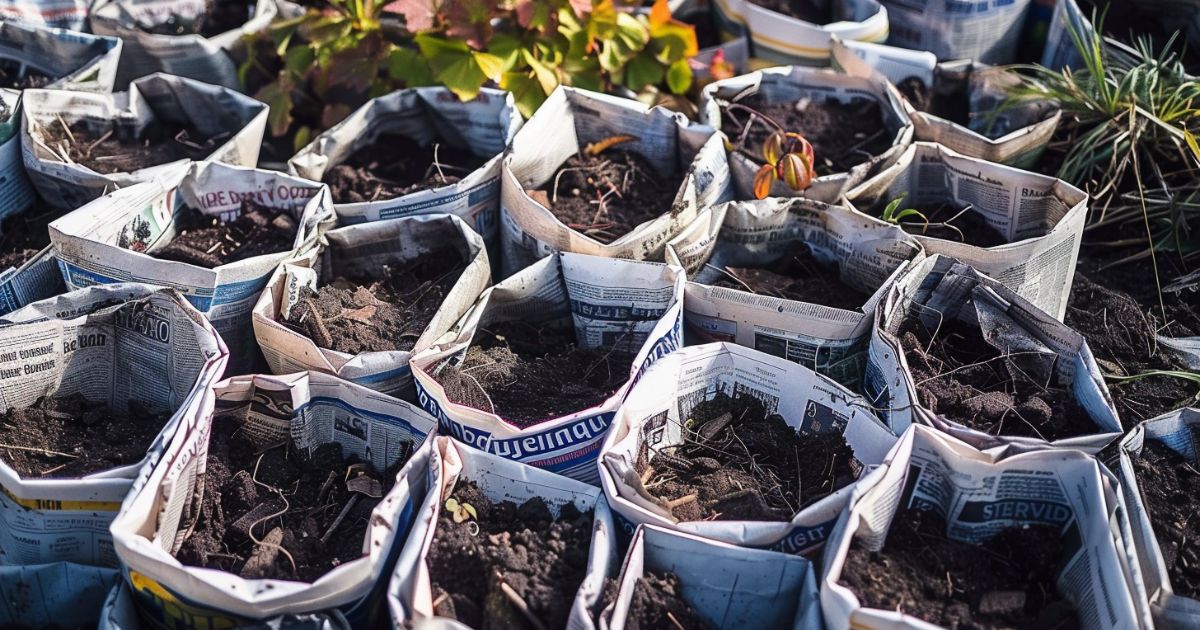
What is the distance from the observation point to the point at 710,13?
3.36 metres

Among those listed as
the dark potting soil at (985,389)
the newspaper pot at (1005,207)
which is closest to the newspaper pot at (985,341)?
the dark potting soil at (985,389)

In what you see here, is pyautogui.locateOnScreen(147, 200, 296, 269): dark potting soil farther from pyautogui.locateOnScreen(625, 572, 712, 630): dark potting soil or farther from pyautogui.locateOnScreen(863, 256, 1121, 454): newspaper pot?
pyautogui.locateOnScreen(863, 256, 1121, 454): newspaper pot

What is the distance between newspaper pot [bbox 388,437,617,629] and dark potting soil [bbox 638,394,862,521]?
0.47 feet

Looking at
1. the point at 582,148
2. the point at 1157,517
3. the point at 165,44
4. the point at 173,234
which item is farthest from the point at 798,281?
the point at 165,44

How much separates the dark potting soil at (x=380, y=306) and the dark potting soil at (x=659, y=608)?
2.52ft

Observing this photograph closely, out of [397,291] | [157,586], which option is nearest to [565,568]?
[157,586]

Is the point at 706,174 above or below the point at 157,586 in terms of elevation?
above

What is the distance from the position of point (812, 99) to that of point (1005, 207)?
69 centimetres

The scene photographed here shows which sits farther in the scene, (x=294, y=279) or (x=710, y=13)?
(x=710, y=13)

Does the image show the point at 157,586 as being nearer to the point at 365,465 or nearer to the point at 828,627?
the point at 365,465

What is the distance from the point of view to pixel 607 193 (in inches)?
98.4

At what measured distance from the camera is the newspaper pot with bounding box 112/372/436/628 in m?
1.57

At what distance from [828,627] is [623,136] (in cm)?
149

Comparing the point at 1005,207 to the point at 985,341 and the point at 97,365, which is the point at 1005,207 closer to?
the point at 985,341
